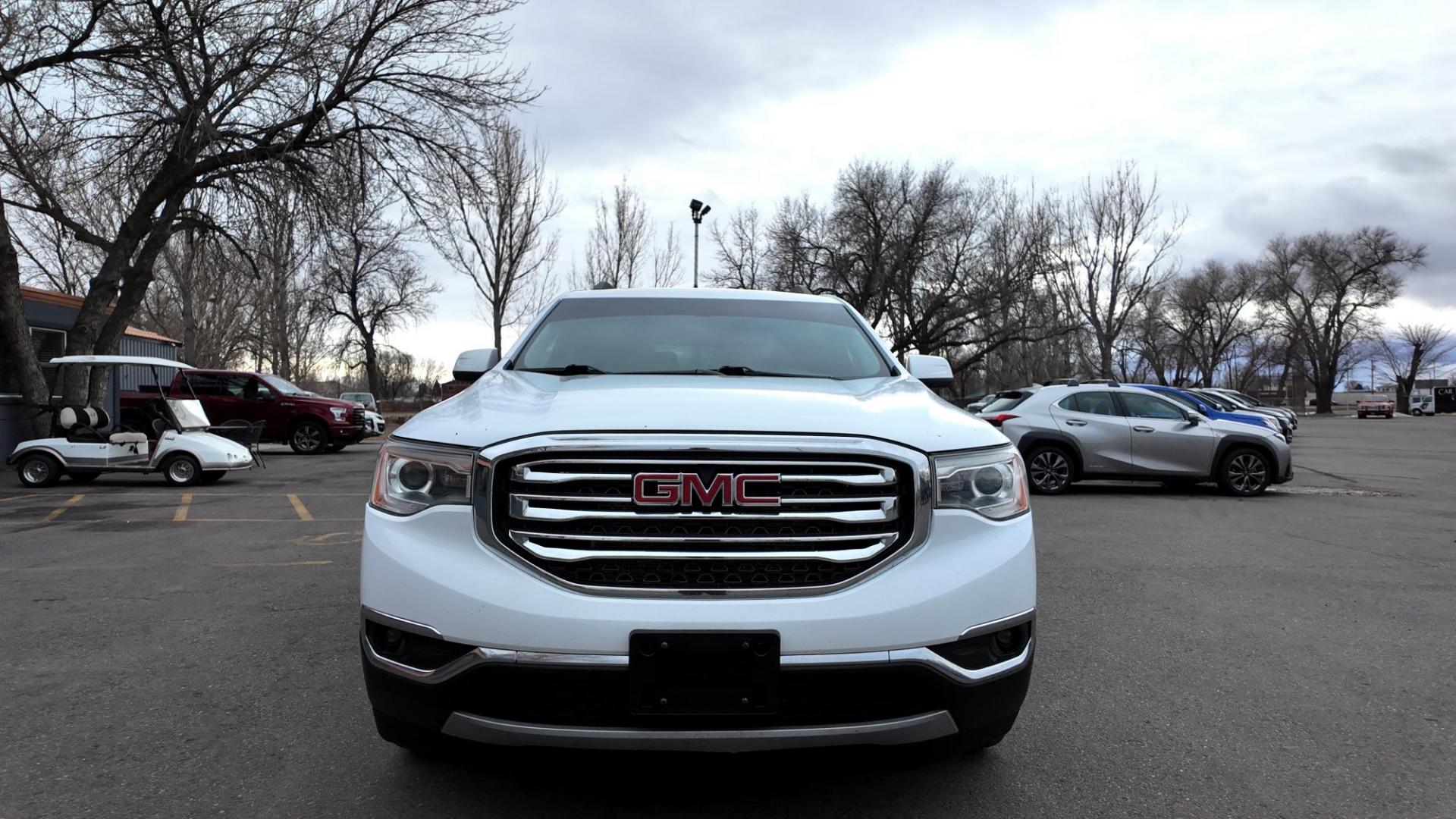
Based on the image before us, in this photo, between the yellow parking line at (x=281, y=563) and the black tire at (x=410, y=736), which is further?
the yellow parking line at (x=281, y=563)

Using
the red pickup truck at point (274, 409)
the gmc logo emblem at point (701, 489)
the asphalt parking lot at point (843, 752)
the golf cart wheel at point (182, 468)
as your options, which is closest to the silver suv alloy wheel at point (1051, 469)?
the asphalt parking lot at point (843, 752)

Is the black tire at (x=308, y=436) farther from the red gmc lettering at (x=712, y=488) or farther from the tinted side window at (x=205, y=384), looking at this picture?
the red gmc lettering at (x=712, y=488)

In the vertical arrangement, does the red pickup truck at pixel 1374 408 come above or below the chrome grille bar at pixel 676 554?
below

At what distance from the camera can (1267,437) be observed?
11.8m

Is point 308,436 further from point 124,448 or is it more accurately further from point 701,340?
point 701,340

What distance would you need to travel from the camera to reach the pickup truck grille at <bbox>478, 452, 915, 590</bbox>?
8.07ft

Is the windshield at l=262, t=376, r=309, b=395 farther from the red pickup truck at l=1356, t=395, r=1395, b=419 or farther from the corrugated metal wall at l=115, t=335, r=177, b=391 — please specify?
the red pickup truck at l=1356, t=395, r=1395, b=419

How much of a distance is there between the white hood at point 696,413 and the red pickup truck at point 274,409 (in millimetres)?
18603

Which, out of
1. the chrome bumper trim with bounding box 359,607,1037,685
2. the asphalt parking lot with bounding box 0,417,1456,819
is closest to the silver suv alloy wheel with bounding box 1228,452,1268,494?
the asphalt parking lot with bounding box 0,417,1456,819

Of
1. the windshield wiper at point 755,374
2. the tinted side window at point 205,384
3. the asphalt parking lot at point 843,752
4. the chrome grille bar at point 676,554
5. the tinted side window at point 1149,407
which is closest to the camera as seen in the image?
the chrome grille bar at point 676,554

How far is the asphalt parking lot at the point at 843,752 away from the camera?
2.84 meters

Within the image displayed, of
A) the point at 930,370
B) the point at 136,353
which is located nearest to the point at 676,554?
the point at 930,370

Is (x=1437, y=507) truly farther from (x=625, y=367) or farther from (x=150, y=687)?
(x=150, y=687)

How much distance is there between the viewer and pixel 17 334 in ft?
51.6
